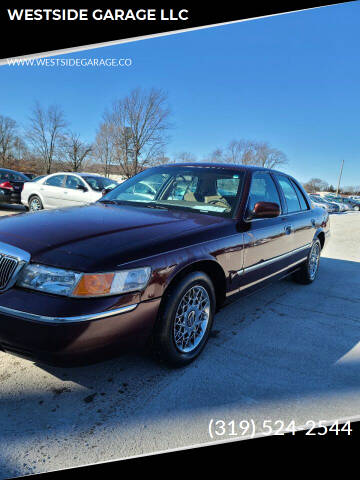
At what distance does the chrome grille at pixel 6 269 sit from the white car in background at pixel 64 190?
6.92 meters

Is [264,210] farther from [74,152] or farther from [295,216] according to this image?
[74,152]

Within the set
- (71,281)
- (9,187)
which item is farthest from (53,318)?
(9,187)

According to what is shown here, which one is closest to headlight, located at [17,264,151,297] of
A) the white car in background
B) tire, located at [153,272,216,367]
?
tire, located at [153,272,216,367]

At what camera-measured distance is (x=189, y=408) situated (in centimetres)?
195

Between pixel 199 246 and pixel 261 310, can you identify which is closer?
pixel 199 246

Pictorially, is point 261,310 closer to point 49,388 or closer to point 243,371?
point 243,371

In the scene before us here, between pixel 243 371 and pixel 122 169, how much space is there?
33.8 meters

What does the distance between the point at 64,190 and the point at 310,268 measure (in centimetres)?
715

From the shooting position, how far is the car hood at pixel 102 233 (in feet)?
6.00

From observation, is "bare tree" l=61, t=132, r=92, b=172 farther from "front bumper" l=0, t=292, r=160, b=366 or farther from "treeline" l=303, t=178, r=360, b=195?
"treeline" l=303, t=178, r=360, b=195

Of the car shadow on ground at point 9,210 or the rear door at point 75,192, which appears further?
the car shadow on ground at point 9,210

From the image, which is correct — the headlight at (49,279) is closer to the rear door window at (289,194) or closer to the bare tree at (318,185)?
the rear door window at (289,194)

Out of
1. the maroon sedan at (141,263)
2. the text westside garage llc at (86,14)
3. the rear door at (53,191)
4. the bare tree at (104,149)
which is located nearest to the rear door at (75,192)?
the rear door at (53,191)

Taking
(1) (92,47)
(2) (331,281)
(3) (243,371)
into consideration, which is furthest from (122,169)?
(3) (243,371)
